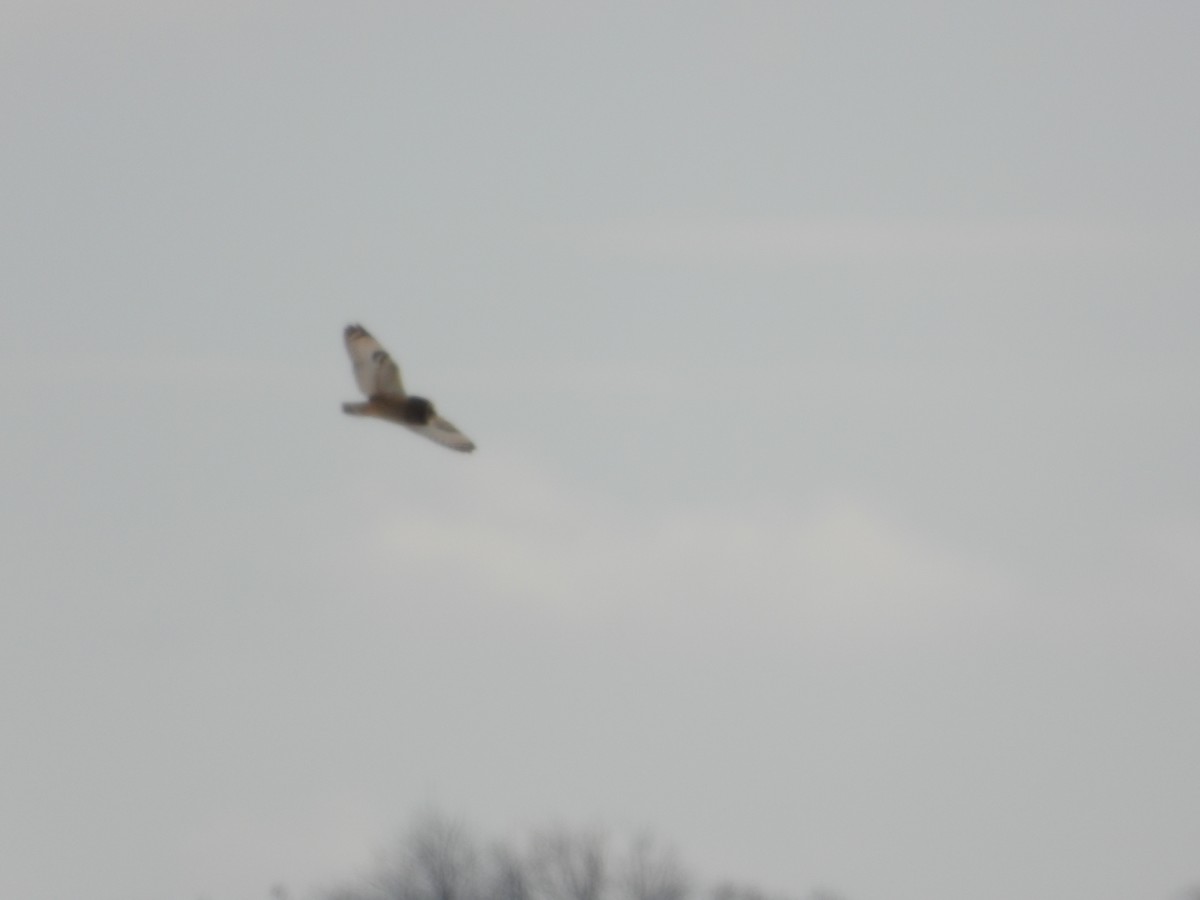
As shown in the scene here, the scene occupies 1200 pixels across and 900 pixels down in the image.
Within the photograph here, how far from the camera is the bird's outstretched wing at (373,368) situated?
37.2 metres

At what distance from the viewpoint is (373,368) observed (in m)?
37.6

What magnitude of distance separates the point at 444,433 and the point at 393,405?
0.55 metres

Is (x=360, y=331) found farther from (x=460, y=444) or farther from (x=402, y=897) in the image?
(x=402, y=897)

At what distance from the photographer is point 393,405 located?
3694 cm

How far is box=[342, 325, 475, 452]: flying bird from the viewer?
36750 mm

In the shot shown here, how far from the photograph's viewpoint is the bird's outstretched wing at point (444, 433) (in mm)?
36719

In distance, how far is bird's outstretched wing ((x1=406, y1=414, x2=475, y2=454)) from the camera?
36.7m

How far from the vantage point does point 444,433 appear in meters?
36.9

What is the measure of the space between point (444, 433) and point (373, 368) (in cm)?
114

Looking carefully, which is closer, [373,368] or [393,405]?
[393,405]

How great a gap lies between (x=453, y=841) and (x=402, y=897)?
4.30 metres

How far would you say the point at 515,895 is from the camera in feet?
418

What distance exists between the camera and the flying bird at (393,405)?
36750 millimetres

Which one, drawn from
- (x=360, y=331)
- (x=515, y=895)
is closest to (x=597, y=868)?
(x=515, y=895)
